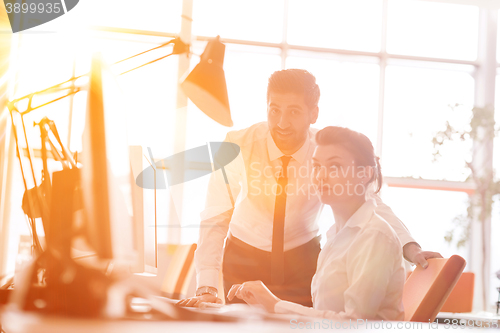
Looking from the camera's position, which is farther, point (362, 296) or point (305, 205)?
point (305, 205)

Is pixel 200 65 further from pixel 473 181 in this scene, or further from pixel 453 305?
pixel 473 181

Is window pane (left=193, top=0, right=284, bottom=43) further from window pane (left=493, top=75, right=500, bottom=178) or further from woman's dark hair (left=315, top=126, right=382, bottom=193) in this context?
woman's dark hair (left=315, top=126, right=382, bottom=193)

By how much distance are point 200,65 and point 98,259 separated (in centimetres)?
69

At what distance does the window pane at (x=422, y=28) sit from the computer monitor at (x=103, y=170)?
18.6 ft

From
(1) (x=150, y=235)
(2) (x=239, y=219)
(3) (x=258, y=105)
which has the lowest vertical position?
(2) (x=239, y=219)

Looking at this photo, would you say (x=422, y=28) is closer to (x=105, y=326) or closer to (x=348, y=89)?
(x=348, y=89)

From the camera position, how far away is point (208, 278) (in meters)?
1.40

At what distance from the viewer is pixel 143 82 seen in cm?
495

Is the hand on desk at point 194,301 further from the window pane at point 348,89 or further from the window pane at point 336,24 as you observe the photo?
the window pane at point 336,24

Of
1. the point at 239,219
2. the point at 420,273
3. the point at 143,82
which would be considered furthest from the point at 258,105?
the point at 420,273

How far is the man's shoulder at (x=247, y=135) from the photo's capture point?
5.70ft

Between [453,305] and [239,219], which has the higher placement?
[239,219]

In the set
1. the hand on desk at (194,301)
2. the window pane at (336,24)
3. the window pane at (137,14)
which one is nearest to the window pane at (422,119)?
the window pane at (336,24)

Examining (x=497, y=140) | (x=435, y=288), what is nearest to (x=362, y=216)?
(x=435, y=288)
